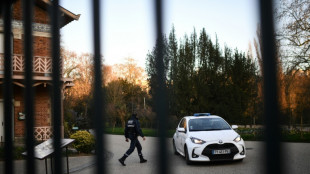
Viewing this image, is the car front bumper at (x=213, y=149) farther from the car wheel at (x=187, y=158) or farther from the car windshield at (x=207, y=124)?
the car windshield at (x=207, y=124)

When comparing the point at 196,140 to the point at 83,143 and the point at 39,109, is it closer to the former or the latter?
the point at 83,143

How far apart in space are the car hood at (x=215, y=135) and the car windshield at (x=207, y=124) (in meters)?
0.44

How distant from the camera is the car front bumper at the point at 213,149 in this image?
29.9ft

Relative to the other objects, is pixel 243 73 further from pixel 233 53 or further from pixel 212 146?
pixel 212 146

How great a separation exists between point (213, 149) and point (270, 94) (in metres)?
8.87

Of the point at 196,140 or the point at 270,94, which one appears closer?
the point at 270,94

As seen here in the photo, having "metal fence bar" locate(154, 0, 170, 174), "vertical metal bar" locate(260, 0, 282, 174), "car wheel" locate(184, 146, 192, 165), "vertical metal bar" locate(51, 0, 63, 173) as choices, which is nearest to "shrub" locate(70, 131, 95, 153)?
"car wheel" locate(184, 146, 192, 165)

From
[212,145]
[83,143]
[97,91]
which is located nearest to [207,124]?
[212,145]

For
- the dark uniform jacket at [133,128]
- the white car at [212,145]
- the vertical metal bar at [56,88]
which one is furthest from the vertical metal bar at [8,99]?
the dark uniform jacket at [133,128]

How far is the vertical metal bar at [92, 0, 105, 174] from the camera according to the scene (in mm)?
833

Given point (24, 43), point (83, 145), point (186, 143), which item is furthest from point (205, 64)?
point (24, 43)

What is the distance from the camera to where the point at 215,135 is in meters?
9.48

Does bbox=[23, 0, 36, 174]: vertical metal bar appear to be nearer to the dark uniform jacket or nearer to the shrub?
the dark uniform jacket

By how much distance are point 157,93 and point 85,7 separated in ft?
1.29
